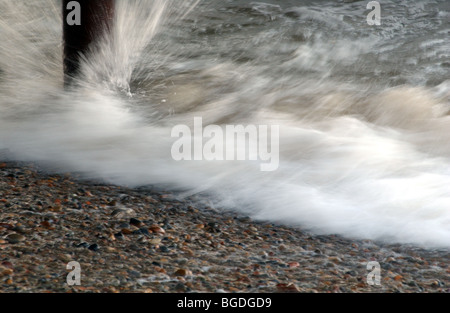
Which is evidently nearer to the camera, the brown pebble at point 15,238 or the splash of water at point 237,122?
the brown pebble at point 15,238

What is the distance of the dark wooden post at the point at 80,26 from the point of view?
370 centimetres

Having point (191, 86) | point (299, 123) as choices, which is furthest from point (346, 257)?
point (191, 86)

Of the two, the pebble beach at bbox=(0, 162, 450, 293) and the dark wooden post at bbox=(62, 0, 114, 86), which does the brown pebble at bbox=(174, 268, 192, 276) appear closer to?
the pebble beach at bbox=(0, 162, 450, 293)

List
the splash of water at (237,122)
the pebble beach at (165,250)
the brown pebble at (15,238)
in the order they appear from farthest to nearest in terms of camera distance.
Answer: the splash of water at (237,122), the brown pebble at (15,238), the pebble beach at (165,250)

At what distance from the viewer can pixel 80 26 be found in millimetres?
3695

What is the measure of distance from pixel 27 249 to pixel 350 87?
327 cm

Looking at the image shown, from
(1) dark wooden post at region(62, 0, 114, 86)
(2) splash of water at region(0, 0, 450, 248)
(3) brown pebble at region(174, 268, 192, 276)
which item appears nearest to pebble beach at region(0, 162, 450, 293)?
(3) brown pebble at region(174, 268, 192, 276)

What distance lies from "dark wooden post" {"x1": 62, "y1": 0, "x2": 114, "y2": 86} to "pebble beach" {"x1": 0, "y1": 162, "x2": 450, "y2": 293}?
109 cm

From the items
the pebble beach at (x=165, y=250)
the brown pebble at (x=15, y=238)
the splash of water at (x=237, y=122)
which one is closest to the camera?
the pebble beach at (x=165, y=250)

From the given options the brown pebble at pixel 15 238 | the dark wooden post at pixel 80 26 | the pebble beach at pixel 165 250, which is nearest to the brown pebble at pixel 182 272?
the pebble beach at pixel 165 250

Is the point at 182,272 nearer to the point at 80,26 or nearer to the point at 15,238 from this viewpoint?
the point at 15,238

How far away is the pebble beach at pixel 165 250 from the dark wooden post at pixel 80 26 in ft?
3.56

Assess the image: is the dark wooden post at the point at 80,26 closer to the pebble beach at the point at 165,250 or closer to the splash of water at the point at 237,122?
the splash of water at the point at 237,122

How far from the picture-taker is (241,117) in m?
4.06
